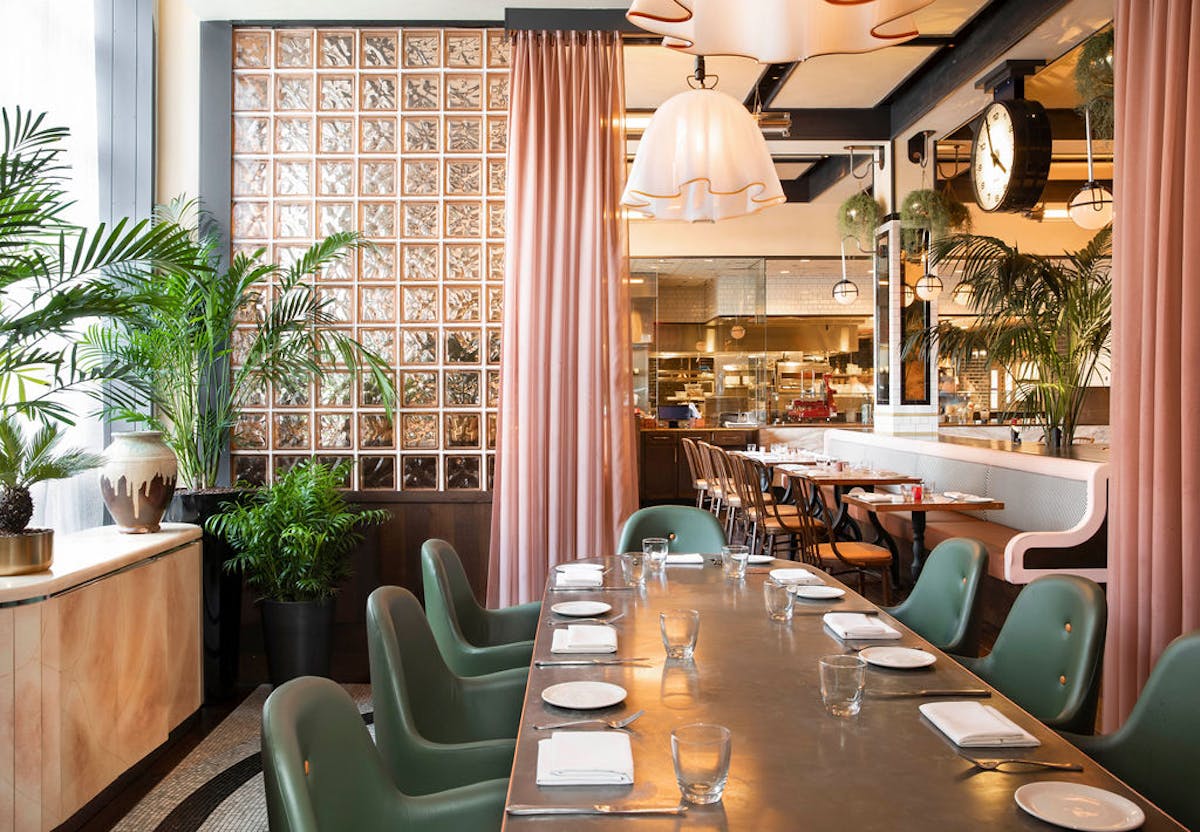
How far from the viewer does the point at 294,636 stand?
425cm

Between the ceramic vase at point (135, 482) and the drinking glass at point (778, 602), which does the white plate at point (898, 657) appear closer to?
the drinking glass at point (778, 602)

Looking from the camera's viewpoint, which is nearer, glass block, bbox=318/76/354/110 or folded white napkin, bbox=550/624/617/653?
folded white napkin, bbox=550/624/617/653

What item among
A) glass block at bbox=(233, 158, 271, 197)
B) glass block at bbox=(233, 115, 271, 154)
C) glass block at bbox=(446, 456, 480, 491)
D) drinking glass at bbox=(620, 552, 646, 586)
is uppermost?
glass block at bbox=(233, 115, 271, 154)

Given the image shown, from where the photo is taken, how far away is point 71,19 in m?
4.23

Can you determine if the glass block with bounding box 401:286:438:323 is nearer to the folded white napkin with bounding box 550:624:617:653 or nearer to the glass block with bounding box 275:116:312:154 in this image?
the glass block with bounding box 275:116:312:154

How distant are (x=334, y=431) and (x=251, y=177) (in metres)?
1.44

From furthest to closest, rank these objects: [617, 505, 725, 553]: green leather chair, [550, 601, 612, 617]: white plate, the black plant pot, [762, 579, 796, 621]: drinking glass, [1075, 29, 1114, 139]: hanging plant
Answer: [1075, 29, 1114, 139]: hanging plant → the black plant pot → [617, 505, 725, 553]: green leather chair → [550, 601, 612, 617]: white plate → [762, 579, 796, 621]: drinking glass

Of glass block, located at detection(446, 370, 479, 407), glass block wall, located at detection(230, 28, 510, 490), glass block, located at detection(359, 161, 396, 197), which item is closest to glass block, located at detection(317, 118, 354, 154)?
glass block wall, located at detection(230, 28, 510, 490)

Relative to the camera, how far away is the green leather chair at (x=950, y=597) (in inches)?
112

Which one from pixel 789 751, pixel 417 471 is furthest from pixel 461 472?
pixel 789 751

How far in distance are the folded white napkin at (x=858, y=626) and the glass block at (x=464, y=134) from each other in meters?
3.40

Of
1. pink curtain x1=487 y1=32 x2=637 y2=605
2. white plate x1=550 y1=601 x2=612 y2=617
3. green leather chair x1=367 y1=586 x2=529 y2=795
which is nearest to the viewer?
green leather chair x1=367 y1=586 x2=529 y2=795

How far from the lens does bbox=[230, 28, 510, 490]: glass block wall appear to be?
489 centimetres

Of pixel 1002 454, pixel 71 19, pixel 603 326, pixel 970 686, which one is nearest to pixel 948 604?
pixel 970 686
